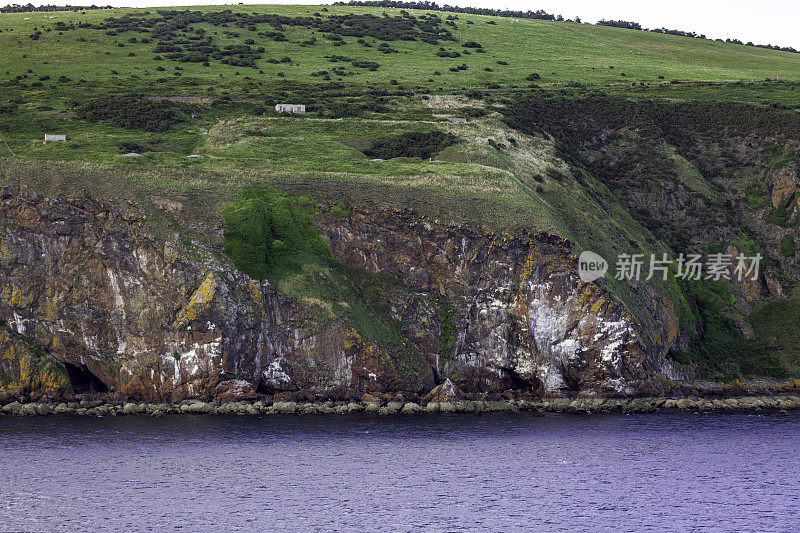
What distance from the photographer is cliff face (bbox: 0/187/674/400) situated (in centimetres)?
9238

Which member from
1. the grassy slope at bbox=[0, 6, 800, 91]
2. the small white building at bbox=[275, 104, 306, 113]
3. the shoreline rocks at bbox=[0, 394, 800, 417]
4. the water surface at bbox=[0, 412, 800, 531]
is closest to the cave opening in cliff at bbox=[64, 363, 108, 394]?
the shoreline rocks at bbox=[0, 394, 800, 417]

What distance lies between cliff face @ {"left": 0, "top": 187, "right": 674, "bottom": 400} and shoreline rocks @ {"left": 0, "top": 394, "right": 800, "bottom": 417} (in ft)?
5.99

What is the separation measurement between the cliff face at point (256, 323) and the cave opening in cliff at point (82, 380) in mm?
140

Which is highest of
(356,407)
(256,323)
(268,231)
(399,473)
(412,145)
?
(412,145)

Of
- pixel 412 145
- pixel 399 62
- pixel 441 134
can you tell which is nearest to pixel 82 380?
pixel 412 145

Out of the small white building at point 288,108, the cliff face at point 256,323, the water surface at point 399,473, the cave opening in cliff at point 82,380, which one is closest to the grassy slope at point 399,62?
the small white building at point 288,108

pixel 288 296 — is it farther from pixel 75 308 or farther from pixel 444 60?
pixel 444 60

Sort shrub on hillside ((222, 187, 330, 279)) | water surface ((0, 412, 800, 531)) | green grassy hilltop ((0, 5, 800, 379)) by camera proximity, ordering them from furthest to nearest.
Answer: green grassy hilltop ((0, 5, 800, 379))
shrub on hillside ((222, 187, 330, 279))
water surface ((0, 412, 800, 531))

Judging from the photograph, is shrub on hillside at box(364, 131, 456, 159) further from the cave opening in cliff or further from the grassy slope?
the cave opening in cliff

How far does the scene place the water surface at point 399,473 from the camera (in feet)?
208

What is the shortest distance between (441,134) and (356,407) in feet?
171

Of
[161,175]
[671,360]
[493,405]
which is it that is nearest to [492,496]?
[493,405]

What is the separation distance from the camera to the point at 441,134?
131m

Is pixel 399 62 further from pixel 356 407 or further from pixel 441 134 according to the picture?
pixel 356 407
